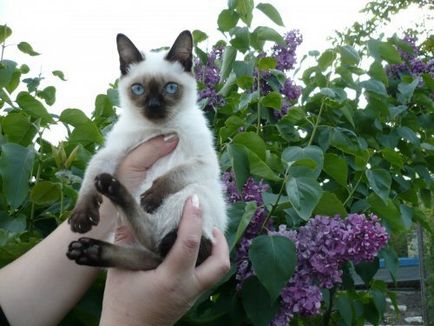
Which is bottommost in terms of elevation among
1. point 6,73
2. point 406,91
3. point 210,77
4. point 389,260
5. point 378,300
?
point 378,300

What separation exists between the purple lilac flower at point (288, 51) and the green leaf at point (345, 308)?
41.9 inches

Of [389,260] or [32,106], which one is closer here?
[32,106]

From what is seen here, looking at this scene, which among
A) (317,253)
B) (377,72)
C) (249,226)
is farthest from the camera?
(377,72)

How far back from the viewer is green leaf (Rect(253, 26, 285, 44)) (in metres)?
2.15

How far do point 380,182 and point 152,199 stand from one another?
2.88 ft

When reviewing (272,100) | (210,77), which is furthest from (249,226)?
(210,77)

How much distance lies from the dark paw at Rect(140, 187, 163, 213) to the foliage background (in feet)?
0.85

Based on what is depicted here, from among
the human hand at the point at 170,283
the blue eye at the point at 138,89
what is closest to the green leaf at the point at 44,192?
the human hand at the point at 170,283

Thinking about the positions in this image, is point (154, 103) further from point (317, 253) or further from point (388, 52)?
point (388, 52)

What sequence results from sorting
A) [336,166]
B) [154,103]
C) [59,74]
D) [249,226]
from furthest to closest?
[59,74]
[154,103]
[336,166]
[249,226]

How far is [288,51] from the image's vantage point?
2432 millimetres

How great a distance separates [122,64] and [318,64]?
894 millimetres

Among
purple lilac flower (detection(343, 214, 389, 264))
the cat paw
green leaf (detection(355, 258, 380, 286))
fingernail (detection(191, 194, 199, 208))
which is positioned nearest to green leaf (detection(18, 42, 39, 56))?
the cat paw

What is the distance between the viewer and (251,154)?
5.44ft
